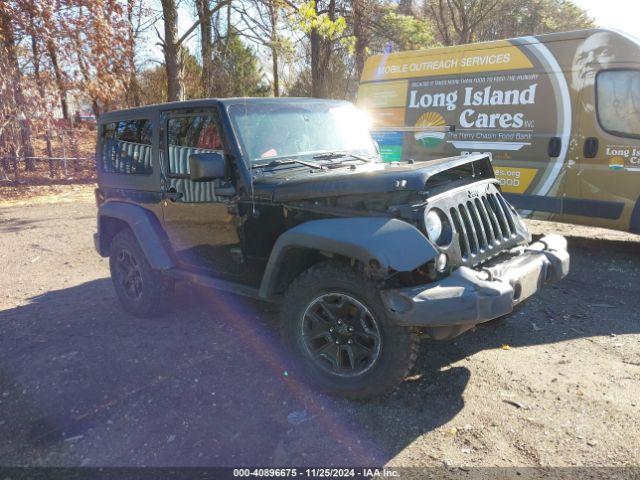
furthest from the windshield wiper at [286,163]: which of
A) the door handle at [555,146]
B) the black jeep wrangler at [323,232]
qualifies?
the door handle at [555,146]

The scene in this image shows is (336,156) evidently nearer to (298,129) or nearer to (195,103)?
(298,129)

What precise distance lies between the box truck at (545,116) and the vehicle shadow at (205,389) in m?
1.89

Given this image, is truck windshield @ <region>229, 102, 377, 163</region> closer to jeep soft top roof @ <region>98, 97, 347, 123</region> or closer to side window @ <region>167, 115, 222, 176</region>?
jeep soft top roof @ <region>98, 97, 347, 123</region>

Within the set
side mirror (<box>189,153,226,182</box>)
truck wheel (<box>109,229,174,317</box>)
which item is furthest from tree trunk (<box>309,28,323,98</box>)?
side mirror (<box>189,153,226,182</box>)

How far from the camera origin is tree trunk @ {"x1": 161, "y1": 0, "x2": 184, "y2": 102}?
12258 millimetres

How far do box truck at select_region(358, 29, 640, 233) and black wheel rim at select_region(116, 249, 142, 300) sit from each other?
4.93m

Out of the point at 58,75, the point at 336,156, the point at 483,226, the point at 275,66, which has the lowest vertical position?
the point at 483,226

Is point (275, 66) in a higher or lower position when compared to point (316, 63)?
higher

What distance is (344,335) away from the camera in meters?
3.09

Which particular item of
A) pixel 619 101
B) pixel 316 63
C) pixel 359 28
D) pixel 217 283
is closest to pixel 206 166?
pixel 217 283

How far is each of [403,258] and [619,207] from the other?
4.78 meters

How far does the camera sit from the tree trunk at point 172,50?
40.2 feet

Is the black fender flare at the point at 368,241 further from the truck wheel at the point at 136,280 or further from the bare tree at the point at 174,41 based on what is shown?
the bare tree at the point at 174,41

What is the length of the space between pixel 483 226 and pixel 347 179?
0.98 meters
